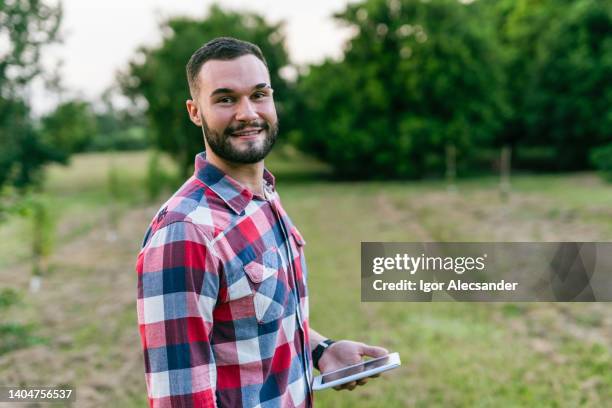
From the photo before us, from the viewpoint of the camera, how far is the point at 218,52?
145 cm

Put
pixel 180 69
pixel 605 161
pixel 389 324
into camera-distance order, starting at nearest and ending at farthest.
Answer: pixel 389 324 < pixel 605 161 < pixel 180 69

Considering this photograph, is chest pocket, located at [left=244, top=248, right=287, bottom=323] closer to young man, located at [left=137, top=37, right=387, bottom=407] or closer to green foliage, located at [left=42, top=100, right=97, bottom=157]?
young man, located at [left=137, top=37, right=387, bottom=407]

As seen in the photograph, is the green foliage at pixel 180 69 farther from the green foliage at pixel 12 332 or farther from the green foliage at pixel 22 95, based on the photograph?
the green foliage at pixel 12 332

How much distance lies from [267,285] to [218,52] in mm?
618

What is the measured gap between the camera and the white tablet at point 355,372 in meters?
1.69

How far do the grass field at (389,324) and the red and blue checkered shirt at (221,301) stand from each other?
304 cm

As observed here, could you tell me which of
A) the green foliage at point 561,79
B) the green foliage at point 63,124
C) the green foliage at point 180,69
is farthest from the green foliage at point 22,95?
the green foliage at point 561,79

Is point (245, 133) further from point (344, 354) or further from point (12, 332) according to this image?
point (12, 332)

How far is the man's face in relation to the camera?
4.77ft

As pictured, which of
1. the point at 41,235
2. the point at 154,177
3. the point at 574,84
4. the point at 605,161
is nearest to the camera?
the point at 41,235

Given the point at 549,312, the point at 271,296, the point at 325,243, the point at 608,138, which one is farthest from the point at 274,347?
the point at 608,138

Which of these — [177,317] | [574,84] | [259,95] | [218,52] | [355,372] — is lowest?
[355,372]

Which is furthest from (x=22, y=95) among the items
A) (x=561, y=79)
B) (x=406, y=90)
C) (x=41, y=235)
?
(x=561, y=79)

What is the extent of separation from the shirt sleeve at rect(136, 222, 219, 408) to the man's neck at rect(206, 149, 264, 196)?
31 cm
